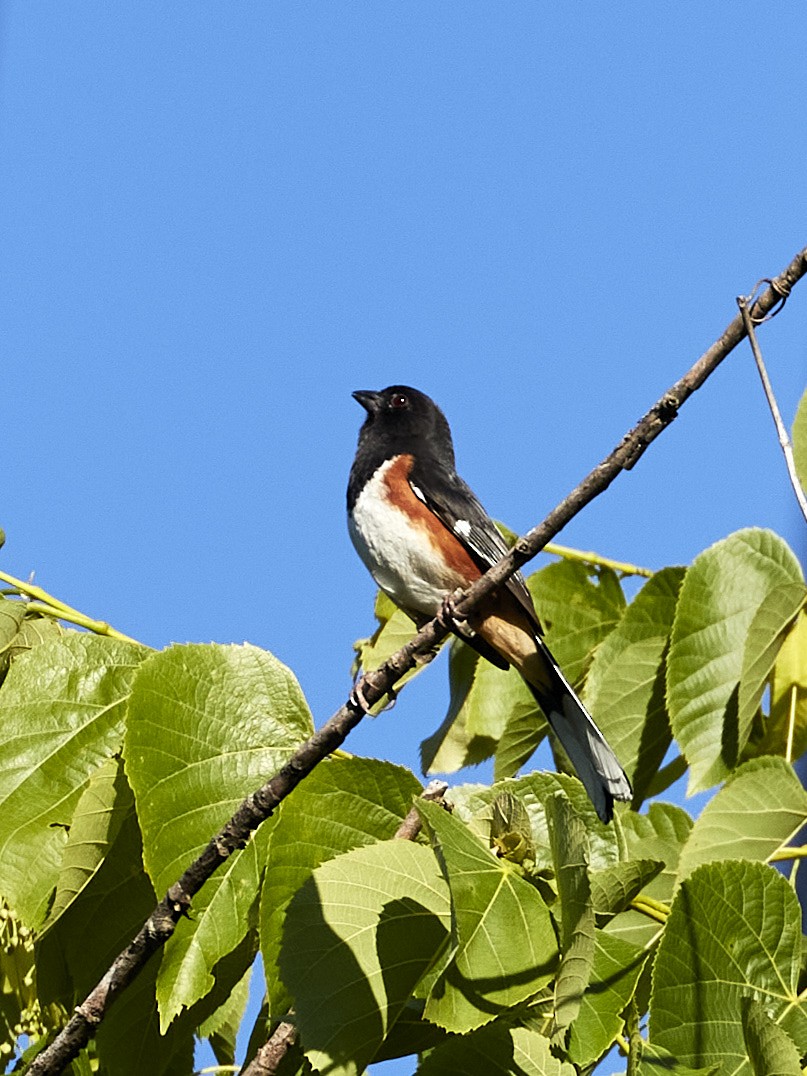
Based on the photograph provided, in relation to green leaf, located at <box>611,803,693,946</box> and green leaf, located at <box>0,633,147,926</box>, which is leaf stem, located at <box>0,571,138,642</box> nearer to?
green leaf, located at <box>0,633,147,926</box>

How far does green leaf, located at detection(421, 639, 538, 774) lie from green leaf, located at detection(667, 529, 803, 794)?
510mm

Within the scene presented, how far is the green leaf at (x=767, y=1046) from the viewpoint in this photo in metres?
1.66

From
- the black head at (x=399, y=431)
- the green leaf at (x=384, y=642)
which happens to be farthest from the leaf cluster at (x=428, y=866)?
the black head at (x=399, y=431)

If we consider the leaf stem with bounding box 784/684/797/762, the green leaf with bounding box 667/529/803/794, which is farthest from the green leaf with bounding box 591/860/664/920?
the leaf stem with bounding box 784/684/797/762

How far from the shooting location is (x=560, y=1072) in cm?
182

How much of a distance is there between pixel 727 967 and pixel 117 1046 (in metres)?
0.98

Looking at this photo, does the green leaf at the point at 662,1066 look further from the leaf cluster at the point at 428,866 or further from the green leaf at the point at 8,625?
the green leaf at the point at 8,625

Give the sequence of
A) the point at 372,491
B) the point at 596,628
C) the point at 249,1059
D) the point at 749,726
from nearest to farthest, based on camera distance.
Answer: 1. the point at 249,1059
2. the point at 749,726
3. the point at 596,628
4. the point at 372,491

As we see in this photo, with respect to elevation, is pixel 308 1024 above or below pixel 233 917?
below

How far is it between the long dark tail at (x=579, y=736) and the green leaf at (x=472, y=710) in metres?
0.04

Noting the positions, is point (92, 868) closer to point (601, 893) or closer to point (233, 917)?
point (233, 917)

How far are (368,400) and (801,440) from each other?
2.19 meters

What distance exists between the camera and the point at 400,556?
3.52 meters

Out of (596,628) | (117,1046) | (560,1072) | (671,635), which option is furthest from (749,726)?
(117,1046)
